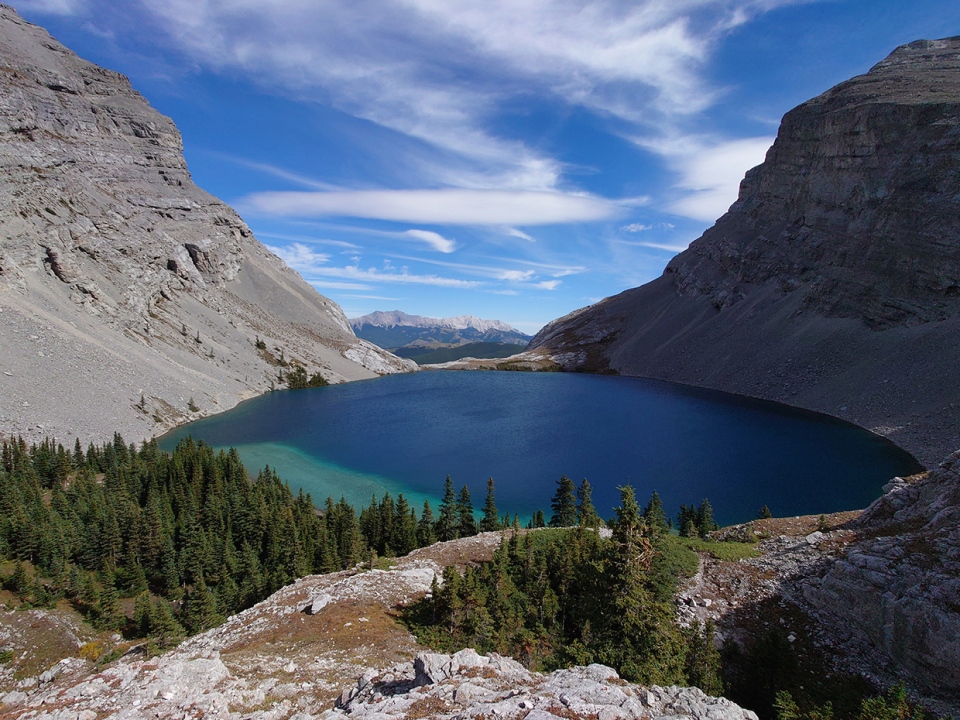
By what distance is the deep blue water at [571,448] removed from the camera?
46.2 m

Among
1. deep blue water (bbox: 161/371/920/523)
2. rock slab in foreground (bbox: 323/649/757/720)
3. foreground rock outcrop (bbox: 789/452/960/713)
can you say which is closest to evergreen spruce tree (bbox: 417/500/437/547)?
deep blue water (bbox: 161/371/920/523)

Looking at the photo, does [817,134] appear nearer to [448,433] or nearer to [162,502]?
[448,433]

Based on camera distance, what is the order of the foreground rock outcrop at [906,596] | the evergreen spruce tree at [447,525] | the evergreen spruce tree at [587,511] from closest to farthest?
1. the foreground rock outcrop at [906,596]
2. the evergreen spruce tree at [587,511]
3. the evergreen spruce tree at [447,525]

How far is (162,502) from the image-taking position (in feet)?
130

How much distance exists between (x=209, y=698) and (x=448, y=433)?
59833mm

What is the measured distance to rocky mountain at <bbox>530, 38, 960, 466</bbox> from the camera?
71438 millimetres

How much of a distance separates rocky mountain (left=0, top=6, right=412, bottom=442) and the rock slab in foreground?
62500mm

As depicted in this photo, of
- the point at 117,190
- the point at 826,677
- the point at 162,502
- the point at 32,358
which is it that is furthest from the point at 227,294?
the point at 826,677

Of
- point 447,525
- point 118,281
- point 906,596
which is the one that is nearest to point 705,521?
point 447,525

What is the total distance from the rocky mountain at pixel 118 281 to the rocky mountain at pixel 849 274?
95.6 metres

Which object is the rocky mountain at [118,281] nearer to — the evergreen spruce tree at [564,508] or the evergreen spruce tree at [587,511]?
the evergreen spruce tree at [564,508]

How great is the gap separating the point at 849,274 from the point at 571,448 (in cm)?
7544

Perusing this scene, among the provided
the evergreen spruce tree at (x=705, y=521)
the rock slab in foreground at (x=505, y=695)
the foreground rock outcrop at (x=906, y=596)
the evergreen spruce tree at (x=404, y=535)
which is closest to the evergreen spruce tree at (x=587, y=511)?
the evergreen spruce tree at (x=705, y=521)

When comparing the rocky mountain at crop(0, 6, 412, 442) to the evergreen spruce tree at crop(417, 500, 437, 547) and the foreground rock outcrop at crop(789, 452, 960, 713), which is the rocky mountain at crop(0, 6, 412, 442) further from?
the foreground rock outcrop at crop(789, 452, 960, 713)
